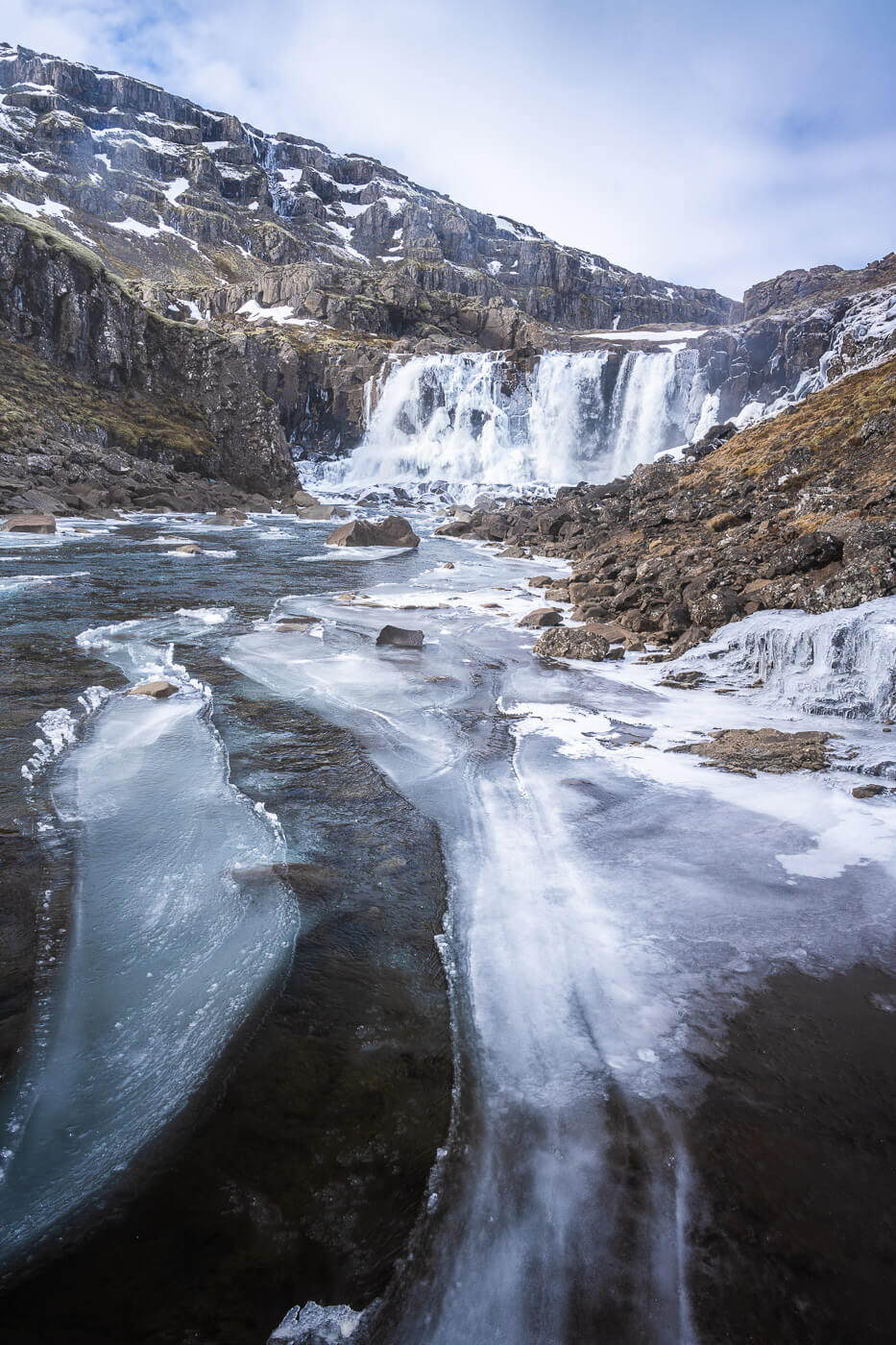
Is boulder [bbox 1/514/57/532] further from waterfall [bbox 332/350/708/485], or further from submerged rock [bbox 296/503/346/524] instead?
waterfall [bbox 332/350/708/485]

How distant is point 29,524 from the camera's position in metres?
23.5

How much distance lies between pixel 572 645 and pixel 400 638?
9.31 feet

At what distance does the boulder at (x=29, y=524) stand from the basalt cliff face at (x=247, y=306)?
4.06m

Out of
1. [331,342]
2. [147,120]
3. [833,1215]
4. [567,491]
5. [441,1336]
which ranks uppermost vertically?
[147,120]

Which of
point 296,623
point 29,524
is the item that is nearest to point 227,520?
point 29,524

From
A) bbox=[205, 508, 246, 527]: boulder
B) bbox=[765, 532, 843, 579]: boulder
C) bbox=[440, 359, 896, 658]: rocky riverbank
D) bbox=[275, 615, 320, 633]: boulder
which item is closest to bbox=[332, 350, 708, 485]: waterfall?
bbox=[205, 508, 246, 527]: boulder

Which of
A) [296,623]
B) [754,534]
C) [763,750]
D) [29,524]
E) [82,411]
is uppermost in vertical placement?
[82,411]

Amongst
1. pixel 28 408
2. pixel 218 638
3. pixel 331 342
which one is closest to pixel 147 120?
pixel 331 342

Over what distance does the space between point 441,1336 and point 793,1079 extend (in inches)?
65.9

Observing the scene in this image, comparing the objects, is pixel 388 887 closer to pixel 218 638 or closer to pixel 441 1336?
pixel 441 1336

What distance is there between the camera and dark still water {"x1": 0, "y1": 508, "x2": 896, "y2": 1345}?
199 cm

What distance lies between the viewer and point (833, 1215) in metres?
2.17

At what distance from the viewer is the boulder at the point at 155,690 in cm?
723

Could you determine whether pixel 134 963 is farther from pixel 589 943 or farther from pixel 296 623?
pixel 296 623
